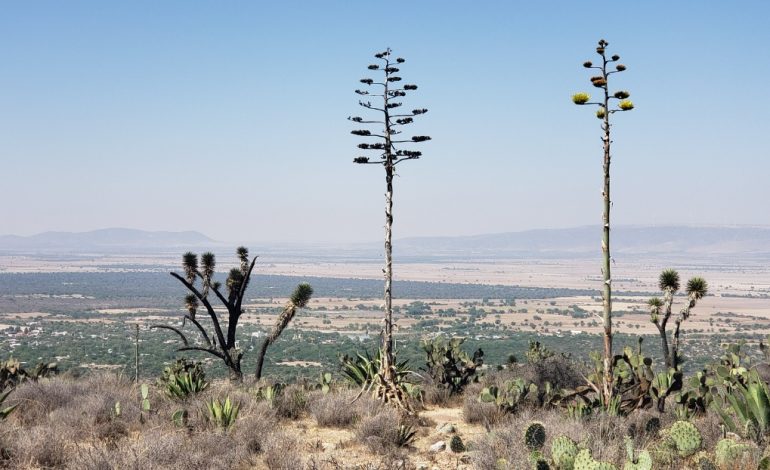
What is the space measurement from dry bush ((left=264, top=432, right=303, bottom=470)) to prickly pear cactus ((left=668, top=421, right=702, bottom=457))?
4.47 metres

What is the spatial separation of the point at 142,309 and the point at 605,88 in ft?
334

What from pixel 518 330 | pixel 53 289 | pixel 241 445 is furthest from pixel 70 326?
pixel 241 445

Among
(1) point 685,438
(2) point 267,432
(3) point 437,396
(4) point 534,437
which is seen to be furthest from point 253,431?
(3) point 437,396

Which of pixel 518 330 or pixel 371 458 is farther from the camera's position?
pixel 518 330

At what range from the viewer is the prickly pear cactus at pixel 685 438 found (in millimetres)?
8391

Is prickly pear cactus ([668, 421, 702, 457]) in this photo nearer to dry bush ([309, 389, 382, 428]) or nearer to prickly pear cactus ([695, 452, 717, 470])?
prickly pear cactus ([695, 452, 717, 470])

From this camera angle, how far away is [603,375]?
35.7ft

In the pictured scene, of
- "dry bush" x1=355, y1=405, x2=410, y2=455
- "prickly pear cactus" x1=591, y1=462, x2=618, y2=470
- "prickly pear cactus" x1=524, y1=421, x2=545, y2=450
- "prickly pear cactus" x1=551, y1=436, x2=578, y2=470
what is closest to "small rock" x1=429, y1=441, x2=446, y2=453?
"dry bush" x1=355, y1=405, x2=410, y2=455

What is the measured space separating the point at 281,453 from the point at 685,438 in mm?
4834

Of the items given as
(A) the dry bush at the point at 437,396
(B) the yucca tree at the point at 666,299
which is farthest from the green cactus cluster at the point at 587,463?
(B) the yucca tree at the point at 666,299

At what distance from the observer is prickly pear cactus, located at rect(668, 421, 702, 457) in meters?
8.39

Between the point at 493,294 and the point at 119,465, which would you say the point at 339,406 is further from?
the point at 493,294

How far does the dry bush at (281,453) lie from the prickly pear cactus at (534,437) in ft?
8.68

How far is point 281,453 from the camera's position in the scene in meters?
8.52
